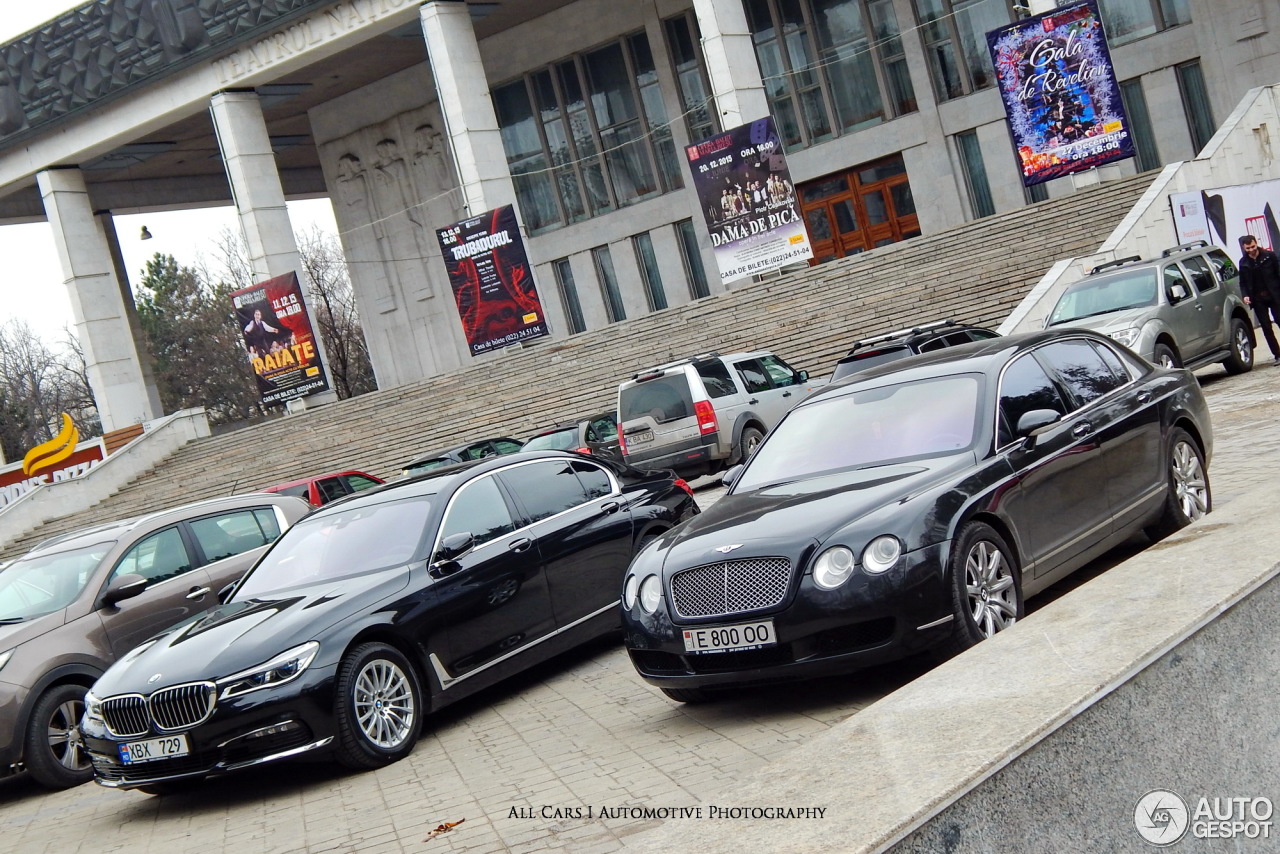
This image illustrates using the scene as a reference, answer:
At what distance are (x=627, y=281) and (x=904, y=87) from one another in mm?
11687

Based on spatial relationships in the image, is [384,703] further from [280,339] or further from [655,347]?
[280,339]

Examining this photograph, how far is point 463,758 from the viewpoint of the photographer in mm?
6941

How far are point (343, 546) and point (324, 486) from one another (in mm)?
12096

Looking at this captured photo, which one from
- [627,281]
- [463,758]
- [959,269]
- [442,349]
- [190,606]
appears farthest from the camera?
[442,349]

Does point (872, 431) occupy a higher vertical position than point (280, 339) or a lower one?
lower

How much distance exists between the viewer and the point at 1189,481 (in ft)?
26.3

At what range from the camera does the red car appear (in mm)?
19516

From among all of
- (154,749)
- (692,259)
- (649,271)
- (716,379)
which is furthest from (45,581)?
(649,271)

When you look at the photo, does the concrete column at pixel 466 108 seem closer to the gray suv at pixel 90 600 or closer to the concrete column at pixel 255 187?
the concrete column at pixel 255 187

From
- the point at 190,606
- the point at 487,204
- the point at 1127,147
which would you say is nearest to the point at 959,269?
the point at 1127,147

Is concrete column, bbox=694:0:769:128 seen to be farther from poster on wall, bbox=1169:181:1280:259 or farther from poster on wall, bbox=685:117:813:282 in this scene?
poster on wall, bbox=1169:181:1280:259

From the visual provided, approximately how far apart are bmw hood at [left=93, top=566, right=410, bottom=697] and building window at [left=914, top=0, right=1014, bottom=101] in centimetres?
3610

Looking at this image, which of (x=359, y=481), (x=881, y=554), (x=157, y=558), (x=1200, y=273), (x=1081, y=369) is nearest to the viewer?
(x=881, y=554)

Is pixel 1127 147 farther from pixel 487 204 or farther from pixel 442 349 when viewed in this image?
pixel 442 349
